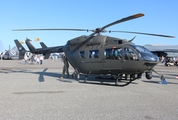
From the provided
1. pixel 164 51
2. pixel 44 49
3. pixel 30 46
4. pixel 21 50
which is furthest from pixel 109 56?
pixel 164 51

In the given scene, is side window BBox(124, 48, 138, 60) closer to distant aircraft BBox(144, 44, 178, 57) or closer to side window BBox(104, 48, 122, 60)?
side window BBox(104, 48, 122, 60)

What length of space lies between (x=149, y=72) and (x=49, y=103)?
5.55m

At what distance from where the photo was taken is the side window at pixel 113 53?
9.70m

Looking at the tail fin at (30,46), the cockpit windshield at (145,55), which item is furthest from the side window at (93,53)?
the tail fin at (30,46)

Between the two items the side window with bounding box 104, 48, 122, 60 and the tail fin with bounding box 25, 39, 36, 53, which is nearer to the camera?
the side window with bounding box 104, 48, 122, 60

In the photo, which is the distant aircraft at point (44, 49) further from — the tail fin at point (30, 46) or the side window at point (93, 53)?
the side window at point (93, 53)

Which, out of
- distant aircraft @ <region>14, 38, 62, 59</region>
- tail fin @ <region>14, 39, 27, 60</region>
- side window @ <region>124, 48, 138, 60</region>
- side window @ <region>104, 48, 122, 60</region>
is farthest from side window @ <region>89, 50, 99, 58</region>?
tail fin @ <region>14, 39, 27, 60</region>

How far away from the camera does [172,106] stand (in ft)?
19.2

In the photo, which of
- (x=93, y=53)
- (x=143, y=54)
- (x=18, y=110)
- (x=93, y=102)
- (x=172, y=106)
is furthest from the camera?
(x=93, y=53)

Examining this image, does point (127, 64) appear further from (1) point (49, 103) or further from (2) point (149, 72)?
(1) point (49, 103)

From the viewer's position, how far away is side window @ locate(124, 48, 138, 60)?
9387 mm

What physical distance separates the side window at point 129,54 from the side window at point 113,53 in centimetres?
29

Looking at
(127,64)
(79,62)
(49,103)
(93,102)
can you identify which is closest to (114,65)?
(127,64)

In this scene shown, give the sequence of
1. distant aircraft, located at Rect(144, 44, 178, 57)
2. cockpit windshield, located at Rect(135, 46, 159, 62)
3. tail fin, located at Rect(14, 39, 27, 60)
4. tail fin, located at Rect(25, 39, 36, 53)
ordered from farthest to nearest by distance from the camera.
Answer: distant aircraft, located at Rect(144, 44, 178, 57)
tail fin, located at Rect(14, 39, 27, 60)
tail fin, located at Rect(25, 39, 36, 53)
cockpit windshield, located at Rect(135, 46, 159, 62)
